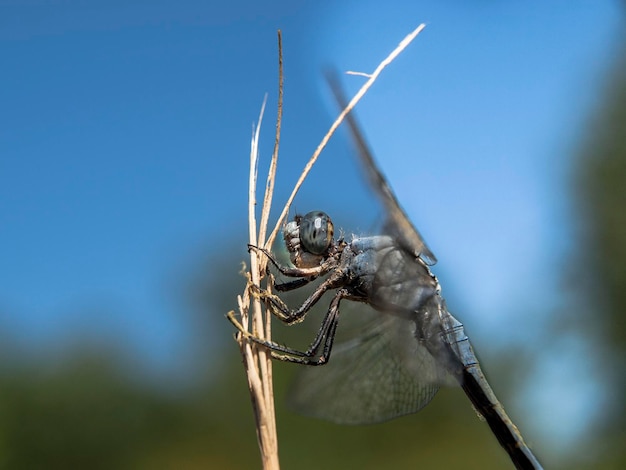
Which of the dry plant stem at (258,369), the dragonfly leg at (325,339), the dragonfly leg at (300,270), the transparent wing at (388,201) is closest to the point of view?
the dry plant stem at (258,369)

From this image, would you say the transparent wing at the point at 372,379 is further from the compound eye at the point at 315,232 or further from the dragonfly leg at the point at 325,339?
the compound eye at the point at 315,232

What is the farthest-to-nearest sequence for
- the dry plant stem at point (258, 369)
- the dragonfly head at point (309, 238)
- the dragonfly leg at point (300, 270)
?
the dragonfly head at point (309, 238) < the dragonfly leg at point (300, 270) < the dry plant stem at point (258, 369)

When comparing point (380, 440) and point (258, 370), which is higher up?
point (258, 370)

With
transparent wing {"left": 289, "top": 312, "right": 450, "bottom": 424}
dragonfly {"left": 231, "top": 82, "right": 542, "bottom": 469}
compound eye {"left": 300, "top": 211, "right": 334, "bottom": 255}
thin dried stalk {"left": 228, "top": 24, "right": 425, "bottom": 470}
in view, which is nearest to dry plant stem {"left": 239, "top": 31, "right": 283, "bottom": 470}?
thin dried stalk {"left": 228, "top": 24, "right": 425, "bottom": 470}

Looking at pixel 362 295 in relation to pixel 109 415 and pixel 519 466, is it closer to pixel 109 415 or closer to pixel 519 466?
pixel 519 466

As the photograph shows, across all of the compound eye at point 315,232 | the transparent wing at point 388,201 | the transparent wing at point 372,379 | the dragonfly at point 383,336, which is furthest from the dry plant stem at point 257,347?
the transparent wing at point 372,379

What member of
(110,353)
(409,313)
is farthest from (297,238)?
(110,353)

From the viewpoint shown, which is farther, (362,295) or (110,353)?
(110,353)
